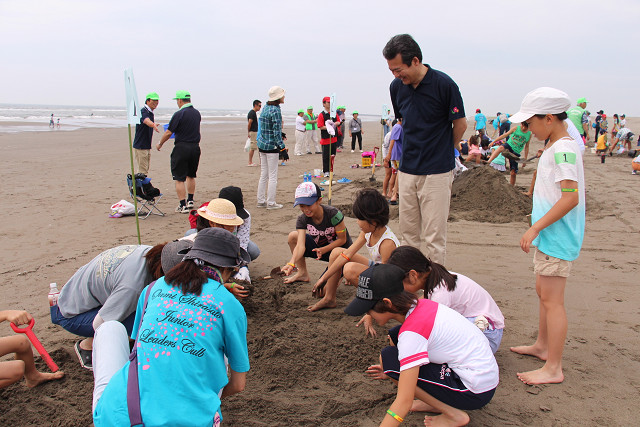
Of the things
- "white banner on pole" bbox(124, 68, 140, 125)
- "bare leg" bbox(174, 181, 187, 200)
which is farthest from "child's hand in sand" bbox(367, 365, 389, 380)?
"bare leg" bbox(174, 181, 187, 200)

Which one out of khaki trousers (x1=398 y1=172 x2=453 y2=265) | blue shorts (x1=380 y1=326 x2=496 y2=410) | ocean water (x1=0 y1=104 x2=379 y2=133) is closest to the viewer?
blue shorts (x1=380 y1=326 x2=496 y2=410)

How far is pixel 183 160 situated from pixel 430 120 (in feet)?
15.8

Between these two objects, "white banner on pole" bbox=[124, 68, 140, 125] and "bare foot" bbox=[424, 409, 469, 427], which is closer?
"bare foot" bbox=[424, 409, 469, 427]

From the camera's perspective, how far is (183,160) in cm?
739

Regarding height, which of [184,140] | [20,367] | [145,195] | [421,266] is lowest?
[20,367]

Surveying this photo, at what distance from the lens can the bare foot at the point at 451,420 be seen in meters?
2.49

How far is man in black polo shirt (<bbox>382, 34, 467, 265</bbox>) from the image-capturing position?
3.63m

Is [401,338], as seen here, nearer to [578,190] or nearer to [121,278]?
[578,190]

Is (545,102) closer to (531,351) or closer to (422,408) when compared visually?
(531,351)

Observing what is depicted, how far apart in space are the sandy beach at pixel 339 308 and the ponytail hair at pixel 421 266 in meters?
0.75

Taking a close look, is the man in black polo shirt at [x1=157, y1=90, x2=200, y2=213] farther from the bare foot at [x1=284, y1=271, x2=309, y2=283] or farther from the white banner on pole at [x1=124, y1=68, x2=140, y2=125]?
the bare foot at [x1=284, y1=271, x2=309, y2=283]

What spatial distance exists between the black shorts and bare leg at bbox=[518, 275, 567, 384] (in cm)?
590

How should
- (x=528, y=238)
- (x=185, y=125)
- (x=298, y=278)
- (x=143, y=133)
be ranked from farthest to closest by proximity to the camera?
(x=143, y=133) → (x=185, y=125) → (x=298, y=278) → (x=528, y=238)

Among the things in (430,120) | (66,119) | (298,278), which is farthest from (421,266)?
(66,119)
